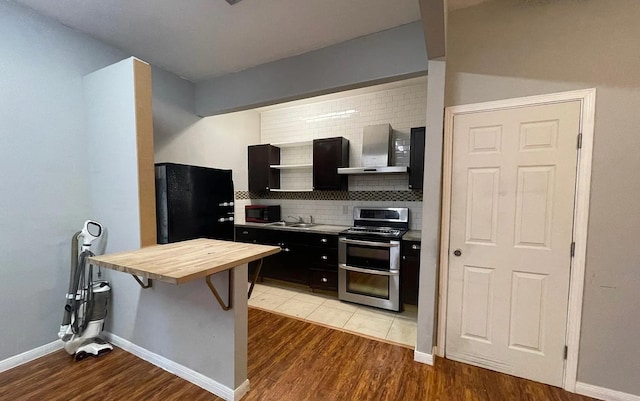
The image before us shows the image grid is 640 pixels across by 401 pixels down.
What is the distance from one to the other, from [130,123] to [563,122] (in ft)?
10.5

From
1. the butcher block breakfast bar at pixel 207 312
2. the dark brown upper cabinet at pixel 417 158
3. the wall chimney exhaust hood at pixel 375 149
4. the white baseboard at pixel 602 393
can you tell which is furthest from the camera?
the wall chimney exhaust hood at pixel 375 149

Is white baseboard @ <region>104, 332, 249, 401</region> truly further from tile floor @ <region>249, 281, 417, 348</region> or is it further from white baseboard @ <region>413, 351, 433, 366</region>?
white baseboard @ <region>413, 351, 433, 366</region>

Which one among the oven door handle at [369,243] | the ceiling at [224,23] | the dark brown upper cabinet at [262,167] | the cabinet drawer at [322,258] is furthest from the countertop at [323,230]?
the ceiling at [224,23]

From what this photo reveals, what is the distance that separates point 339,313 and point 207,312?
5.51 ft

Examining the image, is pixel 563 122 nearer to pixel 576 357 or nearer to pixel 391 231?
pixel 576 357

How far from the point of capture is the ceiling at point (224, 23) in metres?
1.85

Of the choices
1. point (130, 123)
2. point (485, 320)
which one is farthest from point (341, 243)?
point (130, 123)

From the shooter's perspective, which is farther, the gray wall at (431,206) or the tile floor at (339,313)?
the tile floor at (339,313)

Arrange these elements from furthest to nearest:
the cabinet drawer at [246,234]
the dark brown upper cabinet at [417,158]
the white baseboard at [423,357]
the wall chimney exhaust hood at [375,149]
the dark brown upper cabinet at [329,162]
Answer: the cabinet drawer at [246,234] → the dark brown upper cabinet at [329,162] → the wall chimney exhaust hood at [375,149] → the dark brown upper cabinet at [417,158] → the white baseboard at [423,357]

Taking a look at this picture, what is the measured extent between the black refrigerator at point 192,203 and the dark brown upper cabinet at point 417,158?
230 cm

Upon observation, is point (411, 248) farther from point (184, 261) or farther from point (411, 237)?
point (184, 261)

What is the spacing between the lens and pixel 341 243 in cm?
318

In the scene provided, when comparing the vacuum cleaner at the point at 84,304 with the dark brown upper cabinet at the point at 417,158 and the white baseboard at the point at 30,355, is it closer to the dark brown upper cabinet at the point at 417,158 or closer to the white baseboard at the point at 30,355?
the white baseboard at the point at 30,355

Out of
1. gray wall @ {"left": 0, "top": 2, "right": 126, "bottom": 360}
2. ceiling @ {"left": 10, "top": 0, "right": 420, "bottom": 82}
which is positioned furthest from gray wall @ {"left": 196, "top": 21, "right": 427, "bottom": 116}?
gray wall @ {"left": 0, "top": 2, "right": 126, "bottom": 360}
